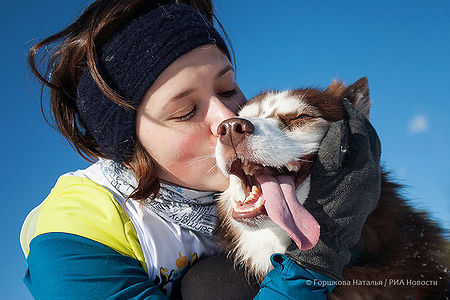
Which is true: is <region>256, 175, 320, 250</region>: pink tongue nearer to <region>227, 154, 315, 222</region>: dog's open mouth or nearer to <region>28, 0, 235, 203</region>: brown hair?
<region>227, 154, 315, 222</region>: dog's open mouth

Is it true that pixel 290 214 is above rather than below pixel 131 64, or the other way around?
below

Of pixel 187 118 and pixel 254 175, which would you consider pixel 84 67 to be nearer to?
pixel 187 118

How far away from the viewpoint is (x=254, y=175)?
252cm

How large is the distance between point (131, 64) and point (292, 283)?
68.5 inches

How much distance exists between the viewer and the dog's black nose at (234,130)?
233cm

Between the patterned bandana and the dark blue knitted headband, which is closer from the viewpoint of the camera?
the dark blue knitted headband

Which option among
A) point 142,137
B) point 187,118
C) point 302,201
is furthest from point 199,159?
point 302,201

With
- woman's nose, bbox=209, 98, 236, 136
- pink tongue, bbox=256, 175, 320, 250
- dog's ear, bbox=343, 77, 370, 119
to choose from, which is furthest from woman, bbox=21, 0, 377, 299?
dog's ear, bbox=343, 77, 370, 119

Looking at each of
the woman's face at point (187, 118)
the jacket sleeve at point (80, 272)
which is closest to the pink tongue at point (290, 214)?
the woman's face at point (187, 118)

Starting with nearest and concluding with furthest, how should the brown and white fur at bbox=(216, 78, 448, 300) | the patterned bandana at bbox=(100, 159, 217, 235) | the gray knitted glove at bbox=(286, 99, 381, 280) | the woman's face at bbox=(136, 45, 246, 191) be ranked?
the gray knitted glove at bbox=(286, 99, 381, 280) → the brown and white fur at bbox=(216, 78, 448, 300) → the woman's face at bbox=(136, 45, 246, 191) → the patterned bandana at bbox=(100, 159, 217, 235)

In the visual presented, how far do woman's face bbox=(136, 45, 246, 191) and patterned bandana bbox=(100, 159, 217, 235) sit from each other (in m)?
0.12

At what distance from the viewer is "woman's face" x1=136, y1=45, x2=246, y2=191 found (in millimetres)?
2715

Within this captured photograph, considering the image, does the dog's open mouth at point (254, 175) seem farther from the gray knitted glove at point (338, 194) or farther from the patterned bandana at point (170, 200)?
the patterned bandana at point (170, 200)

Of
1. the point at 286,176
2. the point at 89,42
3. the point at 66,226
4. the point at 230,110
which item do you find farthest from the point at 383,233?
the point at 89,42
